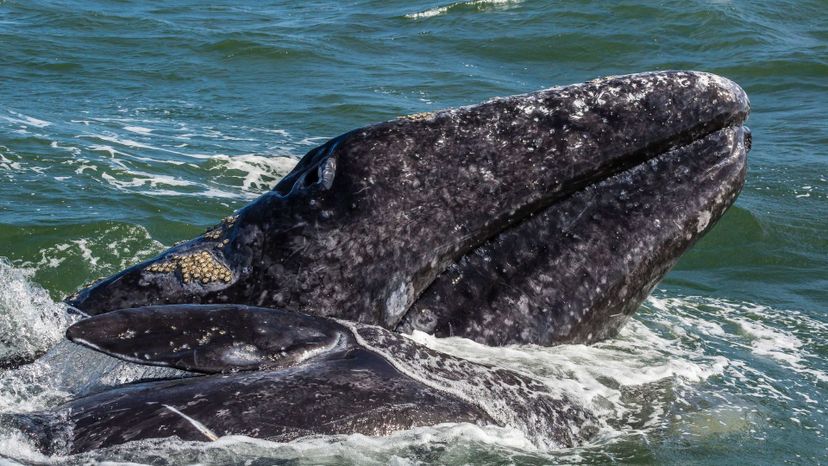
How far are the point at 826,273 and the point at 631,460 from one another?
6116 mm

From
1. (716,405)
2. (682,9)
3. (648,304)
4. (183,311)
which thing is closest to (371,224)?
(183,311)

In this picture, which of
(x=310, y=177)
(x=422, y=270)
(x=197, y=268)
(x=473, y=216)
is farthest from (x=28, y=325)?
(x=473, y=216)

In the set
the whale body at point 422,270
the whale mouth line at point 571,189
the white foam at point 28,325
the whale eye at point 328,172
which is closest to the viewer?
the whale body at point 422,270

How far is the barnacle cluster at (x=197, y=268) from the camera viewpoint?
6.86 m

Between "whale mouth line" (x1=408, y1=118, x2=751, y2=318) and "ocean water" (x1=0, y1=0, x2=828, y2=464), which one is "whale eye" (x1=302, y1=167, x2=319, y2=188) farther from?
"ocean water" (x1=0, y1=0, x2=828, y2=464)

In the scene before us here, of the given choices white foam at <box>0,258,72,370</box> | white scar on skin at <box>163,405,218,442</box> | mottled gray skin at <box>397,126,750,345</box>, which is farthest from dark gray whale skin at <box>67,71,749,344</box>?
white scar on skin at <box>163,405,218,442</box>

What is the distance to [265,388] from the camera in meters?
5.83

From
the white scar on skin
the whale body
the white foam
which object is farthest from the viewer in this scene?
the white foam

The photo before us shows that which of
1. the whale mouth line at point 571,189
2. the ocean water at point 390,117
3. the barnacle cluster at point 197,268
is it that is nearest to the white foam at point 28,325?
the ocean water at point 390,117

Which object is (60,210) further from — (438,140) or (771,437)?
(771,437)

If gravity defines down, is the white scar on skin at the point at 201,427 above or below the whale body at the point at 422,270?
below

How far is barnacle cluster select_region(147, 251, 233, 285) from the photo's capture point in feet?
22.5

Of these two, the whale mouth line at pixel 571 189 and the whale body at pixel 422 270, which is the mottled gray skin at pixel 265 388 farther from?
the whale mouth line at pixel 571 189

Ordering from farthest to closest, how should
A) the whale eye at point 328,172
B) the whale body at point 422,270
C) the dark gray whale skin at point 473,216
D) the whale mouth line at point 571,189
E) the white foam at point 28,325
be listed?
the whale mouth line at point 571,189 → the whale eye at point 328,172 → the dark gray whale skin at point 473,216 → the white foam at point 28,325 → the whale body at point 422,270
